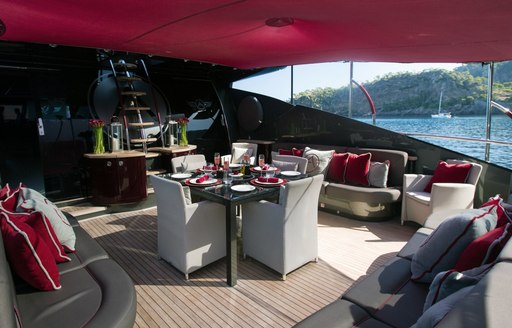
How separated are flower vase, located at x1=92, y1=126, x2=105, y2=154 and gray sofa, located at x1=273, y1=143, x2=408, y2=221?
3.26 meters

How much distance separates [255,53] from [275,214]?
8.55 feet

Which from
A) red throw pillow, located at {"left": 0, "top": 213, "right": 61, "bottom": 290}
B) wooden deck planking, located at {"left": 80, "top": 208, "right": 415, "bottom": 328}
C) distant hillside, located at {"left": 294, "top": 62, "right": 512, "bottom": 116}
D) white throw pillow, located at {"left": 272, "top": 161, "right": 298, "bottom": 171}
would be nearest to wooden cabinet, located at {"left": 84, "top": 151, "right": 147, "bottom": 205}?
wooden deck planking, located at {"left": 80, "top": 208, "right": 415, "bottom": 328}

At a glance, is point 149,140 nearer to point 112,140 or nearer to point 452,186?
point 112,140

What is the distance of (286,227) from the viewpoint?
2.51 m

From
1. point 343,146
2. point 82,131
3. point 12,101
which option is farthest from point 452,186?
point 12,101

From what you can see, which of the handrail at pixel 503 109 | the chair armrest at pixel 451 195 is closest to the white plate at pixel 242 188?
the chair armrest at pixel 451 195

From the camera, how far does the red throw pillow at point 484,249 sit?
1.43 meters

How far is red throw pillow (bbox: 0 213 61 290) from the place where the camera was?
1.58 m

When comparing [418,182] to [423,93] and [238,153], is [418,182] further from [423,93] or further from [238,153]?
[423,93]

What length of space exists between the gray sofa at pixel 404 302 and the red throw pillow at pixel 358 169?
6.92ft

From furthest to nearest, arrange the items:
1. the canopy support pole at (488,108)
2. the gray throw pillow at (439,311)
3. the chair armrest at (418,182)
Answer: the chair armrest at (418,182), the canopy support pole at (488,108), the gray throw pillow at (439,311)

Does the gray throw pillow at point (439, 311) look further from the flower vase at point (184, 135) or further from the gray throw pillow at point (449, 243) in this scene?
the flower vase at point (184, 135)

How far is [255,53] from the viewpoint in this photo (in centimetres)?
426

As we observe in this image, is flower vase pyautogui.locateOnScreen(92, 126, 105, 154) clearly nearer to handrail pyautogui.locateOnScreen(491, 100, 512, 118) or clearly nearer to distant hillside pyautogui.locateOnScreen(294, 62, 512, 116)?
handrail pyautogui.locateOnScreen(491, 100, 512, 118)
